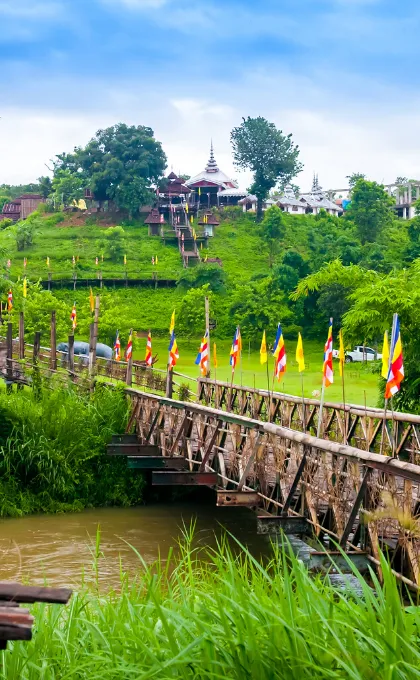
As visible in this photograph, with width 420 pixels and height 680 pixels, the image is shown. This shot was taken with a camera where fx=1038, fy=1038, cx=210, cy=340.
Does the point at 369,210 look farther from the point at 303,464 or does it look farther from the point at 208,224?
the point at 303,464

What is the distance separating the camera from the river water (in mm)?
17391

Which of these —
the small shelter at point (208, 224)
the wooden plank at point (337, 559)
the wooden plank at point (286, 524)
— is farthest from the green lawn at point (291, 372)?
the small shelter at point (208, 224)

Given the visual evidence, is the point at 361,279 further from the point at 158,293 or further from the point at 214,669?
the point at 158,293

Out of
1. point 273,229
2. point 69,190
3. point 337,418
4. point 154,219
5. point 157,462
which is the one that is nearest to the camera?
point 337,418

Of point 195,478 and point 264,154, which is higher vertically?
point 264,154

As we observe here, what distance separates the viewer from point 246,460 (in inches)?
645

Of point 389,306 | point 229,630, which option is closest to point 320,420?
point 389,306

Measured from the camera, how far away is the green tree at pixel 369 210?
86375 mm

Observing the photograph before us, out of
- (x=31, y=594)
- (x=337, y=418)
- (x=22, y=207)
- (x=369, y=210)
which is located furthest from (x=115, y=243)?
(x=31, y=594)

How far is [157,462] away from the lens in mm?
22078

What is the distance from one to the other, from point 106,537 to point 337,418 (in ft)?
19.5

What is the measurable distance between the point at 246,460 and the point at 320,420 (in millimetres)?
1372

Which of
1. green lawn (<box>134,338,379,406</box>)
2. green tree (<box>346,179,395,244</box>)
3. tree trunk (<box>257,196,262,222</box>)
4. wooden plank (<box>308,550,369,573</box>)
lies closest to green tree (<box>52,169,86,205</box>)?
tree trunk (<box>257,196,262,222</box>)

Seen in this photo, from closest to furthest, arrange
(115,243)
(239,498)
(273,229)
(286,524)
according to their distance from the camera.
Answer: (286,524) → (239,498) → (115,243) → (273,229)
